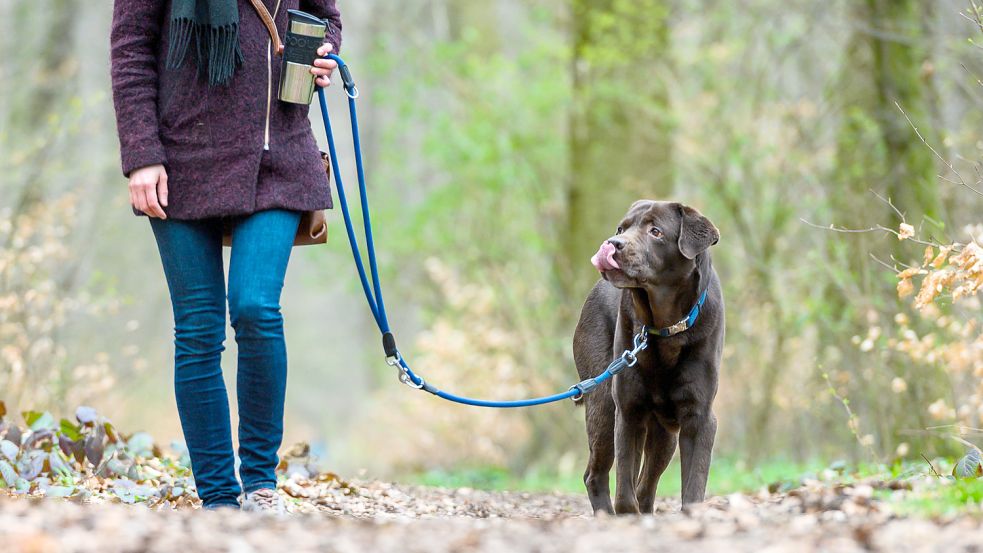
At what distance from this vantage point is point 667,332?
442 centimetres

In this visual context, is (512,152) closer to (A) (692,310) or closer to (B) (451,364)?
(B) (451,364)

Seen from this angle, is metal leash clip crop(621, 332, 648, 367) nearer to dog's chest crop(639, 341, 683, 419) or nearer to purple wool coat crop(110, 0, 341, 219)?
dog's chest crop(639, 341, 683, 419)

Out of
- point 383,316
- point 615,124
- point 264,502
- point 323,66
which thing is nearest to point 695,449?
point 383,316

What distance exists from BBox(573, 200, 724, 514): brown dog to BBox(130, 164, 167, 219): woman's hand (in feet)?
5.38

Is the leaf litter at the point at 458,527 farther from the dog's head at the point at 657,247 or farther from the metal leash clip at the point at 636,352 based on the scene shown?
the dog's head at the point at 657,247

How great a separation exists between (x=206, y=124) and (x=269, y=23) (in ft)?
1.44

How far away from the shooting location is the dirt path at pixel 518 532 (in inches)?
109

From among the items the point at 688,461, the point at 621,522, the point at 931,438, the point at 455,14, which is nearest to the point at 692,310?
the point at 688,461

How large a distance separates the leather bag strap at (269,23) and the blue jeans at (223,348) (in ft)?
2.00

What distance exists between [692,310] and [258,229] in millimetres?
1750

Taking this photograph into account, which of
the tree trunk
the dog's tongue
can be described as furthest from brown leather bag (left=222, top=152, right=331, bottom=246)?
the tree trunk

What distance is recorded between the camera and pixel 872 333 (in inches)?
226

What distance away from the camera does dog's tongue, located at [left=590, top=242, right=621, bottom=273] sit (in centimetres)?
434

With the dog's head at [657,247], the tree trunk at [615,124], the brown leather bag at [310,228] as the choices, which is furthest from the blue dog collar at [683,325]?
the tree trunk at [615,124]
